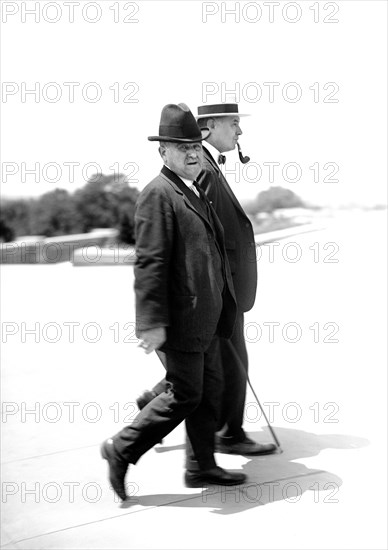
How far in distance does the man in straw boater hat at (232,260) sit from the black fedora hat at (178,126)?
0.41m

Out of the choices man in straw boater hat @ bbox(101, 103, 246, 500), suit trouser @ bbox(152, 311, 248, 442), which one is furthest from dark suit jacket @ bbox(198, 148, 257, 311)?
man in straw boater hat @ bbox(101, 103, 246, 500)

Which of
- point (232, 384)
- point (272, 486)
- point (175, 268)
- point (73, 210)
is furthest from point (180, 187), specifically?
point (73, 210)

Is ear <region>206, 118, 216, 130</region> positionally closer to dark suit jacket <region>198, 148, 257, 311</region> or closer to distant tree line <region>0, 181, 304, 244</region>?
dark suit jacket <region>198, 148, 257, 311</region>

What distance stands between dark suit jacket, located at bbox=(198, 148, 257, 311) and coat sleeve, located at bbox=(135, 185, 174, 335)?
1.86 ft

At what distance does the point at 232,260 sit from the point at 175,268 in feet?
2.20

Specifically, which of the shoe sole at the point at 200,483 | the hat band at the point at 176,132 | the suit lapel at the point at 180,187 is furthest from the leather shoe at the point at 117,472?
the hat band at the point at 176,132

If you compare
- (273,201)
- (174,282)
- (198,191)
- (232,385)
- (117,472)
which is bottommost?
(117,472)

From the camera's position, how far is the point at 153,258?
13.3 ft

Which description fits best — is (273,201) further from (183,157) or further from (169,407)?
(169,407)

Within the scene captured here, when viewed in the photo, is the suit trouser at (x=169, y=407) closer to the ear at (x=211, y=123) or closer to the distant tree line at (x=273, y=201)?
the ear at (x=211, y=123)

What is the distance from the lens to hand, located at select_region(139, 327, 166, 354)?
405 centimetres

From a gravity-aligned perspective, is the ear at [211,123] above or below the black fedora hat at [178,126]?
above

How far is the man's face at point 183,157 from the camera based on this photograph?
4.26 meters

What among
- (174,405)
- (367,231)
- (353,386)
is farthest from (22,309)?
(367,231)
